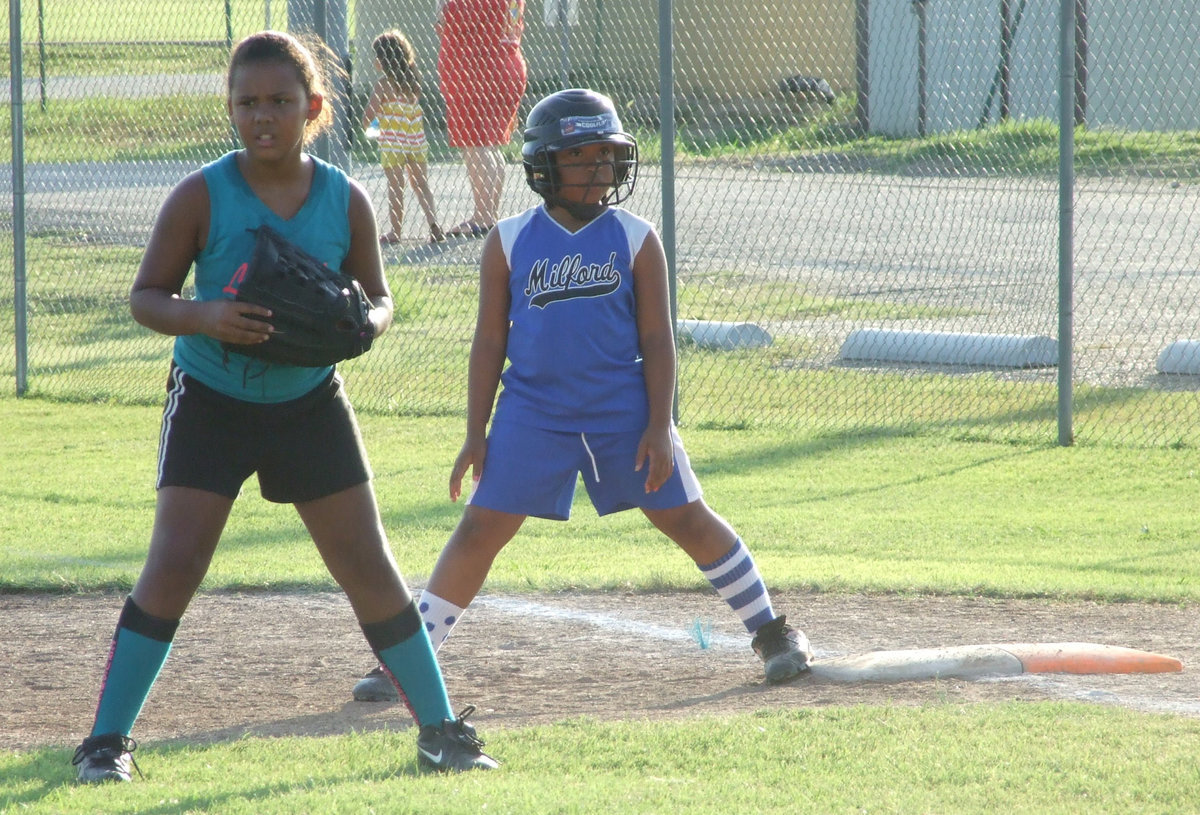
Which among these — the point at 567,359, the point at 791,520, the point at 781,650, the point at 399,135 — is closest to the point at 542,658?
the point at 781,650

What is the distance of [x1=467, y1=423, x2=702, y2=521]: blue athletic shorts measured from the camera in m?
4.16

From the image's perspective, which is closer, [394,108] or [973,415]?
[973,415]

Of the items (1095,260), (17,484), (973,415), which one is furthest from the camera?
(1095,260)

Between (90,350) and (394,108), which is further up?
(394,108)

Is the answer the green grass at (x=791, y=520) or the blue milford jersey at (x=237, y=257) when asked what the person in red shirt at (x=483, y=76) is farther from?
the blue milford jersey at (x=237, y=257)

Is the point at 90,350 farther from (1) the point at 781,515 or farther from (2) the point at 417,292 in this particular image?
(1) the point at 781,515

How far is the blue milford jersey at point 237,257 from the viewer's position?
11.5ft

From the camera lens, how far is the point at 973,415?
847 cm

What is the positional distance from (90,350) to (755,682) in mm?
7667

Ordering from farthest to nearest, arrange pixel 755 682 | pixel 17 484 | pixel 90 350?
pixel 90 350 → pixel 17 484 → pixel 755 682

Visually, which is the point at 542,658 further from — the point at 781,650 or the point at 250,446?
the point at 250,446

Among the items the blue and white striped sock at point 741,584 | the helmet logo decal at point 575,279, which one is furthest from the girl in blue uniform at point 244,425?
the blue and white striped sock at point 741,584

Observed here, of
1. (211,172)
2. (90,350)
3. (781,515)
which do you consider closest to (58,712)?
(211,172)

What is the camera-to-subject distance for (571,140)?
13.7ft
